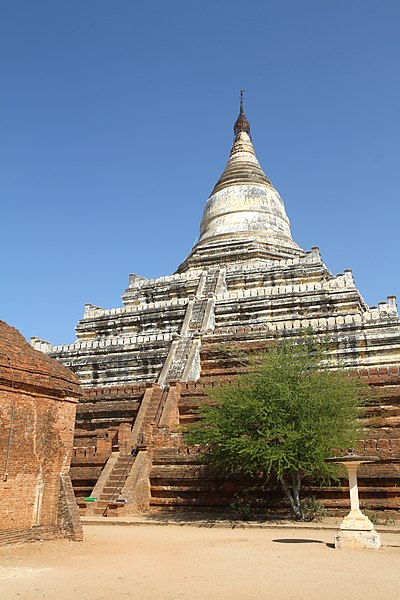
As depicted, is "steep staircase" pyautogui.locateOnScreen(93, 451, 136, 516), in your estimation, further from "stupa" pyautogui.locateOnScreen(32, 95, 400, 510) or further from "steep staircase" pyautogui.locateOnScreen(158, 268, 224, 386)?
"steep staircase" pyautogui.locateOnScreen(158, 268, 224, 386)

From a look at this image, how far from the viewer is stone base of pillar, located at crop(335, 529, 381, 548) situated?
10.2 m

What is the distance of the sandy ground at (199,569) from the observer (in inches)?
267

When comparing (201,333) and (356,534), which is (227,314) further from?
(356,534)

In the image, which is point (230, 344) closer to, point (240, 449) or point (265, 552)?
point (240, 449)

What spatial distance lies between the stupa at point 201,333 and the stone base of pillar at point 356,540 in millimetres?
4062

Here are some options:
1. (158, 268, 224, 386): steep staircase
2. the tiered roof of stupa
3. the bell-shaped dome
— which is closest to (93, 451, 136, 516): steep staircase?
(158, 268, 224, 386): steep staircase

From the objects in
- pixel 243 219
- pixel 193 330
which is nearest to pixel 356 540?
pixel 193 330

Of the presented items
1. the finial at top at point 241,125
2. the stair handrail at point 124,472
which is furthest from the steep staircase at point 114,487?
the finial at top at point 241,125

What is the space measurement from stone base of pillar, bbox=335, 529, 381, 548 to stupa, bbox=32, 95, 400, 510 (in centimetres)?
406

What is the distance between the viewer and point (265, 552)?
9742 millimetres

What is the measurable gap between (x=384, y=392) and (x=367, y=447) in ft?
10.8

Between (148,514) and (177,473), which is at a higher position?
(177,473)

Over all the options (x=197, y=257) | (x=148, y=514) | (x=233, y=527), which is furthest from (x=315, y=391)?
(x=197, y=257)

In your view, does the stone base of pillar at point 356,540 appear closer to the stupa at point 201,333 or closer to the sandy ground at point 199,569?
the sandy ground at point 199,569
